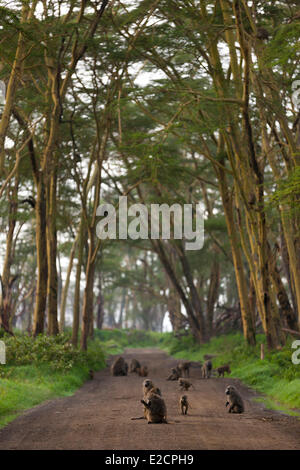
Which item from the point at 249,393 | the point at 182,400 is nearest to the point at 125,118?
the point at 249,393

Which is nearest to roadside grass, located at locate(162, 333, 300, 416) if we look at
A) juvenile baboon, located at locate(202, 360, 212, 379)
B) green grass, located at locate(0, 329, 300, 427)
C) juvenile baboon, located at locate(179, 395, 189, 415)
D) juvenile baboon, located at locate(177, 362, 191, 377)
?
green grass, located at locate(0, 329, 300, 427)

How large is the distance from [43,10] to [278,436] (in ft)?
41.4

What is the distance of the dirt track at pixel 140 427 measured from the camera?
6.34m

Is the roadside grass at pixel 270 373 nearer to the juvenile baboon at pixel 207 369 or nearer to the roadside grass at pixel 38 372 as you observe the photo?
the juvenile baboon at pixel 207 369

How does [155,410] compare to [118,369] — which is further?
[118,369]

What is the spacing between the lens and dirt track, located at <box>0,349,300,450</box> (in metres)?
6.34

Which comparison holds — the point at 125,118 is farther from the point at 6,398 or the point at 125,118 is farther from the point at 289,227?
the point at 6,398

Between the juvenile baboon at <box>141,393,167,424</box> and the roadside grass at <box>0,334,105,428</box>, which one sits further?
the roadside grass at <box>0,334,105,428</box>

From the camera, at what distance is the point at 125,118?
68.9 ft

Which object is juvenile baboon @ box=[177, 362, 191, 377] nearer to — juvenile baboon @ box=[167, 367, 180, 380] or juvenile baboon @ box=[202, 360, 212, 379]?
juvenile baboon @ box=[167, 367, 180, 380]

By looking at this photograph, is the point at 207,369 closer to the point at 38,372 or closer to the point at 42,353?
the point at 42,353

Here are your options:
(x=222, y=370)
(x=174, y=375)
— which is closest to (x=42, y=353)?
(x=174, y=375)

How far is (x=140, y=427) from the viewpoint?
24.2ft

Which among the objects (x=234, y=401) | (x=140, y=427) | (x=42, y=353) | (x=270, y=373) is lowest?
(x=140, y=427)
